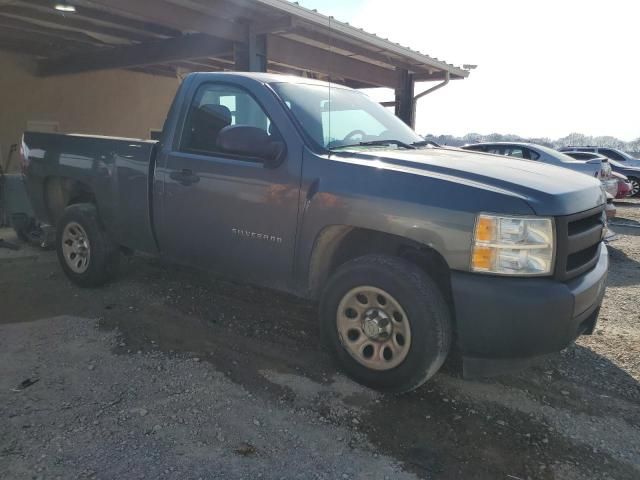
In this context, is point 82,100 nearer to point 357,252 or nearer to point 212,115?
point 212,115

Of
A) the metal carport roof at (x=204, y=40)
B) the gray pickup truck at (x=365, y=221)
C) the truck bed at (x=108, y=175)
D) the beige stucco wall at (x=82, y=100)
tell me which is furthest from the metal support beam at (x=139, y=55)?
the gray pickup truck at (x=365, y=221)

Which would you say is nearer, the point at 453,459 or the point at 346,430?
the point at 453,459

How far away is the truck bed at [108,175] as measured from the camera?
13.6 ft

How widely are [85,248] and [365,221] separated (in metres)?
3.19

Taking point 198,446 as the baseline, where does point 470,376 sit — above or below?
above

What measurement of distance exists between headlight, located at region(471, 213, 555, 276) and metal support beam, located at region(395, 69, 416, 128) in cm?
994

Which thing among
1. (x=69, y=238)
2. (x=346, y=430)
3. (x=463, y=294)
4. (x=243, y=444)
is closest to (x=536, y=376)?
(x=463, y=294)

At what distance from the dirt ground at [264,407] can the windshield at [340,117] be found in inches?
63.1

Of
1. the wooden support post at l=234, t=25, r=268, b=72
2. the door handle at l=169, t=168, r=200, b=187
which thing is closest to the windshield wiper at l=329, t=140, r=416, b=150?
the door handle at l=169, t=168, r=200, b=187

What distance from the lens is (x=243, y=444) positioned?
2568 millimetres

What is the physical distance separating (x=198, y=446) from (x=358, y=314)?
1.21 m

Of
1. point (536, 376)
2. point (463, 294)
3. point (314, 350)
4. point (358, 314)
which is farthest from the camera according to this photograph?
point (314, 350)

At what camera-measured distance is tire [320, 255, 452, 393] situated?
280 centimetres

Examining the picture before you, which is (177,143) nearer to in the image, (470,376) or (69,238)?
(69,238)
